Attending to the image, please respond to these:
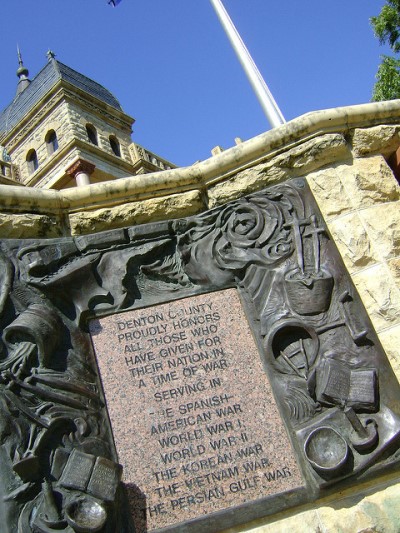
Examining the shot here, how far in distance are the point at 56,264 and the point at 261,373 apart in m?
1.57

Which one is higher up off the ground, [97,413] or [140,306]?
[140,306]

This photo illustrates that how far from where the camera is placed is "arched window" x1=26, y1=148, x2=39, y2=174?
31.5 m

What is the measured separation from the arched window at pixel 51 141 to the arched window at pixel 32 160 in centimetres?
149

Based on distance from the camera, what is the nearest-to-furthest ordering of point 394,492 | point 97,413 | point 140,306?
point 394,492 → point 97,413 → point 140,306

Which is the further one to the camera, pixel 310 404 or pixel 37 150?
pixel 37 150

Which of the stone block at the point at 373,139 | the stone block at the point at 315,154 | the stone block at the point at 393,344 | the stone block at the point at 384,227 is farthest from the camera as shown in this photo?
the stone block at the point at 373,139

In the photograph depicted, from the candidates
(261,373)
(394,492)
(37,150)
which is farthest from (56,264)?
(37,150)

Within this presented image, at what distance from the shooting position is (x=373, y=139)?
167 inches

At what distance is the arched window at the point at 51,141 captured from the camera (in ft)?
99.6

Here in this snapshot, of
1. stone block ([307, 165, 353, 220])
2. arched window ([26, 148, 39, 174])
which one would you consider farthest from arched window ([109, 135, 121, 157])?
stone block ([307, 165, 353, 220])

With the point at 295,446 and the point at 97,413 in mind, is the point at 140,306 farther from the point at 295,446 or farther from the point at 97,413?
the point at 295,446

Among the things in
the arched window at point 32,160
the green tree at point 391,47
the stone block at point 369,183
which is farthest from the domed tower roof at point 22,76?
the stone block at point 369,183

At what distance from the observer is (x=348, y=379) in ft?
11.2

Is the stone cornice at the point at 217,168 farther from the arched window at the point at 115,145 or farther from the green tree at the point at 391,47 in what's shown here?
the arched window at the point at 115,145
